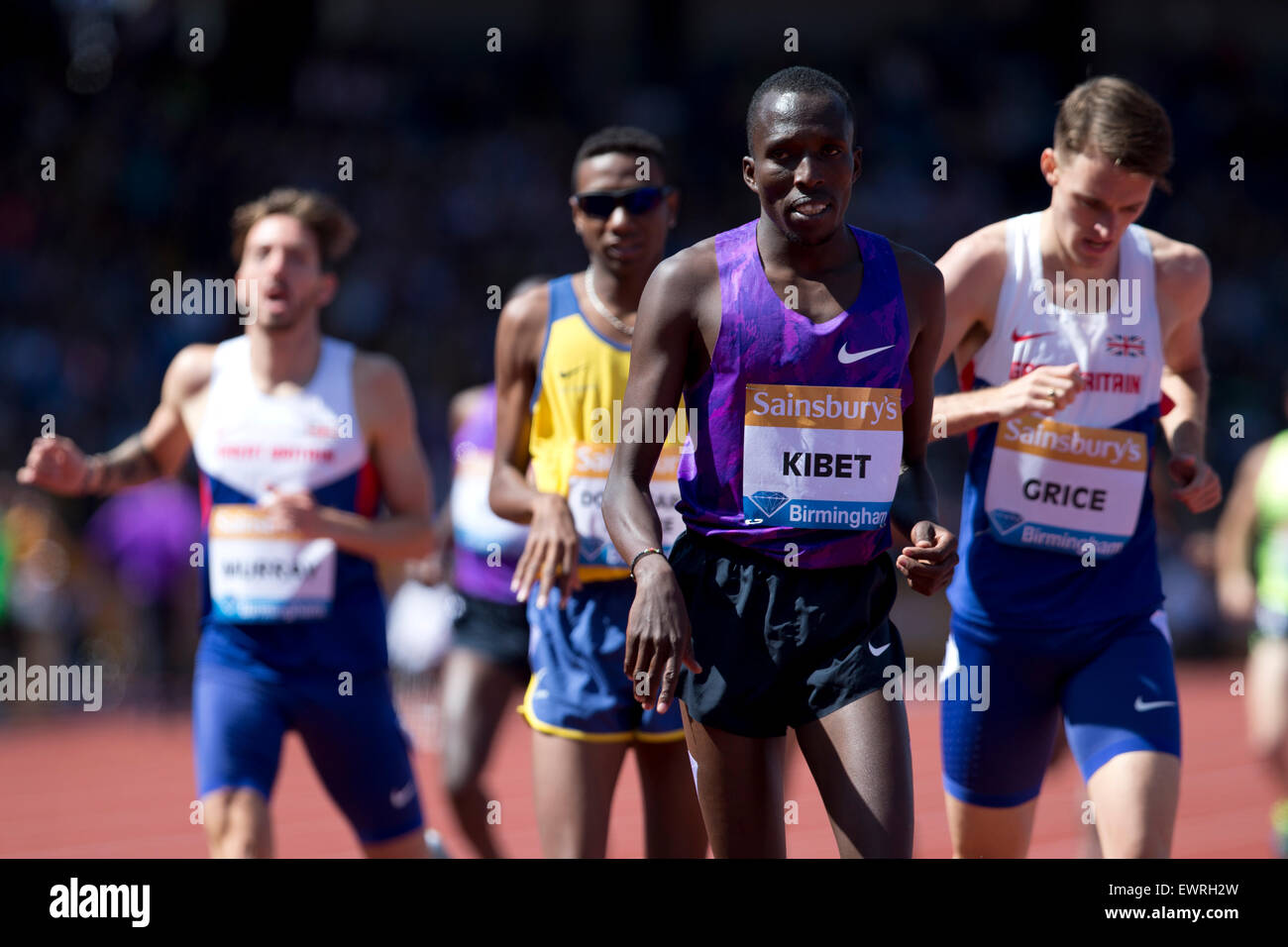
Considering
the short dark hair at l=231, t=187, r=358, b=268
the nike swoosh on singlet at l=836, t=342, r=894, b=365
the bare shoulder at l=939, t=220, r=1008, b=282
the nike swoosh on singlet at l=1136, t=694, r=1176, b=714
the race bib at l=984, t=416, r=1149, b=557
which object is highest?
the short dark hair at l=231, t=187, r=358, b=268

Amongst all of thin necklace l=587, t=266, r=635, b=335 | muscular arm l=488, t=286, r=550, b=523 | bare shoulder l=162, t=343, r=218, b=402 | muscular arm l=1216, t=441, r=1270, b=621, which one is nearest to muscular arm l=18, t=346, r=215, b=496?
bare shoulder l=162, t=343, r=218, b=402

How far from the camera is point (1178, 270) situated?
15.2 feet

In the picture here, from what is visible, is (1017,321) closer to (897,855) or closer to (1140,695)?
(1140,695)

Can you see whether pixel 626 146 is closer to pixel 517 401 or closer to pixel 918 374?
pixel 517 401

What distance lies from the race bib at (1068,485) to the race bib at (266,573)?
2.10 m

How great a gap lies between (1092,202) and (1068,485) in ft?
2.50

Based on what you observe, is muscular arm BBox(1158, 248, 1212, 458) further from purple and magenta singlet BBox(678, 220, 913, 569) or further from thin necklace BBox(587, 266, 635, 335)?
thin necklace BBox(587, 266, 635, 335)

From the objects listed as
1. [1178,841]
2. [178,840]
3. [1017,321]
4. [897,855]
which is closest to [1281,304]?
[1178,841]

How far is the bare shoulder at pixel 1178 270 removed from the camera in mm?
4621

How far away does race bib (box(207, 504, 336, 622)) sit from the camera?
512 centimetres

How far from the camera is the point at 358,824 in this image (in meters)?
5.19

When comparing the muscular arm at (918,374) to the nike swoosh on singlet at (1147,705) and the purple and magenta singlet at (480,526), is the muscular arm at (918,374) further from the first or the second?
the purple and magenta singlet at (480,526)

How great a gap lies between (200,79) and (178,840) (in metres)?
12.2

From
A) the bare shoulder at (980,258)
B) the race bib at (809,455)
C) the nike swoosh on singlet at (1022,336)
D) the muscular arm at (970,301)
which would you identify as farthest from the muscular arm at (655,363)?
the nike swoosh on singlet at (1022,336)
